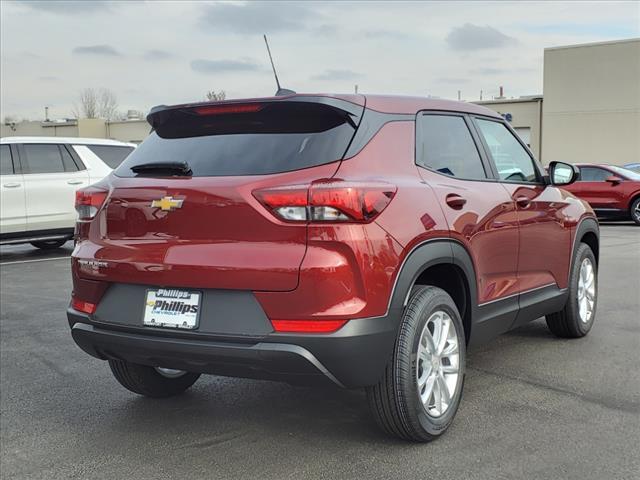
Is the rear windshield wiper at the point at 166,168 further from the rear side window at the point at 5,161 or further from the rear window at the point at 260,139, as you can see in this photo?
the rear side window at the point at 5,161

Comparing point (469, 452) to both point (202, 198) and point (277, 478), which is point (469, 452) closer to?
point (277, 478)

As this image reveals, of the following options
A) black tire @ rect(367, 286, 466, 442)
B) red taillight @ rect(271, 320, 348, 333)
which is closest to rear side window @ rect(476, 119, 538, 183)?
black tire @ rect(367, 286, 466, 442)

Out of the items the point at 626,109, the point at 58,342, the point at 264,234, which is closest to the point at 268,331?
the point at 264,234

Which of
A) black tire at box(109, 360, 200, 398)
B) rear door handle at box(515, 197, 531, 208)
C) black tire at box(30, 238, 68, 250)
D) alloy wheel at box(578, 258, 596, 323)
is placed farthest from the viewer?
black tire at box(30, 238, 68, 250)

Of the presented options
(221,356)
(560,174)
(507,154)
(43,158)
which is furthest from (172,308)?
(43,158)

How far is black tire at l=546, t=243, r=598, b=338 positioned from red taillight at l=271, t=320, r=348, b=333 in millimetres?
2824

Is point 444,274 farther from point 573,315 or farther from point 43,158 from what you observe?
point 43,158

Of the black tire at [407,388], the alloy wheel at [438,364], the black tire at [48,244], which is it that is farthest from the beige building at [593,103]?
the black tire at [407,388]

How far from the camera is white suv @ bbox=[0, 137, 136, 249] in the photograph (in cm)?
1067

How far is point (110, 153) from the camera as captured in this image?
1173 cm

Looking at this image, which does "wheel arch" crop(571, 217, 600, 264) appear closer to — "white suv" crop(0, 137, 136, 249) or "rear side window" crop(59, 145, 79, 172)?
"white suv" crop(0, 137, 136, 249)

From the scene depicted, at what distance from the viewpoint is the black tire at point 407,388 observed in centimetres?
329

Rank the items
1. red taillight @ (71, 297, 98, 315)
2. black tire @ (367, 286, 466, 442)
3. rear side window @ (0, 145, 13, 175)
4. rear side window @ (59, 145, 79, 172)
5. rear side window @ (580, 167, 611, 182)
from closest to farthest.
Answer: black tire @ (367, 286, 466, 442) < red taillight @ (71, 297, 98, 315) < rear side window @ (0, 145, 13, 175) < rear side window @ (59, 145, 79, 172) < rear side window @ (580, 167, 611, 182)

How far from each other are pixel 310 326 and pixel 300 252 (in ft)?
1.04
